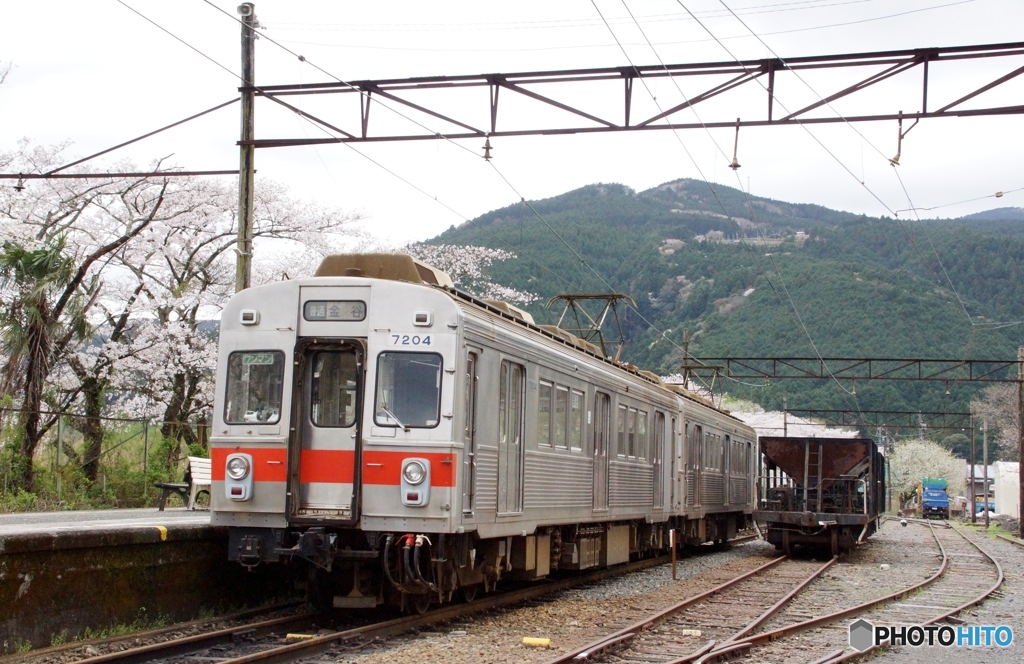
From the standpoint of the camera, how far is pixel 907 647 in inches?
428

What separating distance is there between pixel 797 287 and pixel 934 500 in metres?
21.0

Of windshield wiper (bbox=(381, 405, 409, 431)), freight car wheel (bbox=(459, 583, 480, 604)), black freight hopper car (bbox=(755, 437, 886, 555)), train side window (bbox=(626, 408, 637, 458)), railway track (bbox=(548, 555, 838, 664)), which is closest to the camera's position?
railway track (bbox=(548, 555, 838, 664))

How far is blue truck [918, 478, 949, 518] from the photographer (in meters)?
65.7

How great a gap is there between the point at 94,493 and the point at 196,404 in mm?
7929

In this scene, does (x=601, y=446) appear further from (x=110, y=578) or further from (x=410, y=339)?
(x=110, y=578)

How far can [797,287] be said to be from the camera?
81.7 metres

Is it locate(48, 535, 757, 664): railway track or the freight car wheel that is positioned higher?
the freight car wheel

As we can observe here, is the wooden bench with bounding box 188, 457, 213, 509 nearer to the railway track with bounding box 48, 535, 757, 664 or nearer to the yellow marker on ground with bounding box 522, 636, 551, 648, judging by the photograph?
the railway track with bounding box 48, 535, 757, 664

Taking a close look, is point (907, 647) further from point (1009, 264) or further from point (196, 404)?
point (1009, 264)

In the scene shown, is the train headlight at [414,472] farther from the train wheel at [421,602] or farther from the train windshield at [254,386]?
the train wheel at [421,602]

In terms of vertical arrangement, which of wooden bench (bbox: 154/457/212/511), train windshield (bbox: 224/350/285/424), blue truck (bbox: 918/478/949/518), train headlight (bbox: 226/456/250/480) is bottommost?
blue truck (bbox: 918/478/949/518)

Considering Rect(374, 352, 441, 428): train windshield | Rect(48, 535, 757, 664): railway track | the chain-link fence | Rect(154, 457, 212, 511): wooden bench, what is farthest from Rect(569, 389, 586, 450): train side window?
the chain-link fence

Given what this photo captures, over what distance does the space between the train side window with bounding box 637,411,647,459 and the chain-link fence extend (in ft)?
31.1

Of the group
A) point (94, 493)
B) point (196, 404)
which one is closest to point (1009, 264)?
point (196, 404)
